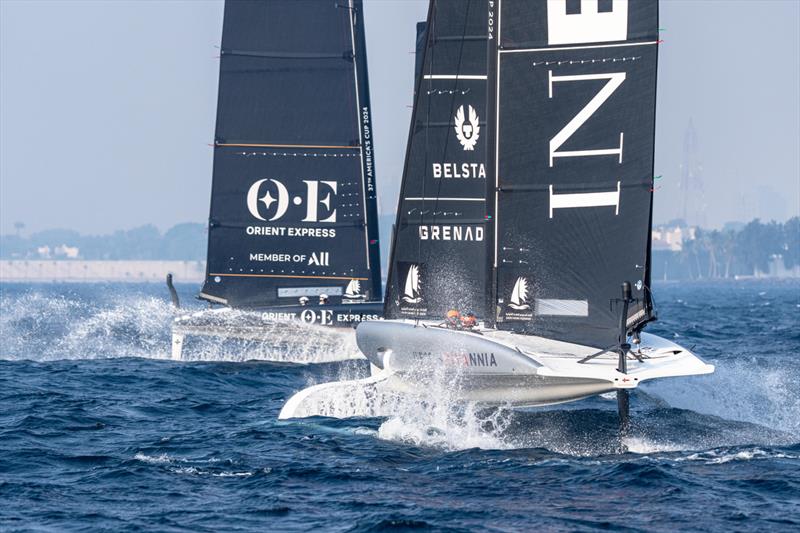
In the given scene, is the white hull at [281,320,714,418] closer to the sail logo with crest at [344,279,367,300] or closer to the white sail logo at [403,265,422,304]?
the white sail logo at [403,265,422,304]

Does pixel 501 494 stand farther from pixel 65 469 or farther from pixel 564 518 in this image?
pixel 65 469

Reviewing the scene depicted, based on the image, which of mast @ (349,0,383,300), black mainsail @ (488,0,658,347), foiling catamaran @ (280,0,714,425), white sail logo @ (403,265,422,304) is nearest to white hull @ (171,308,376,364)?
mast @ (349,0,383,300)

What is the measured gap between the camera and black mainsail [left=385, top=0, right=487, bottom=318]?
1855cm

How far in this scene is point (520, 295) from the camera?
1619cm

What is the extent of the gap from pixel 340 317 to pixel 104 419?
946 cm

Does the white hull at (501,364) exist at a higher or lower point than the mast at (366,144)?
lower

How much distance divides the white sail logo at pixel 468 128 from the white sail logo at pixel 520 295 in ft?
13.8

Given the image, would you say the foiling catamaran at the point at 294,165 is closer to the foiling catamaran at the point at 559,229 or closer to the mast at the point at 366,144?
the mast at the point at 366,144

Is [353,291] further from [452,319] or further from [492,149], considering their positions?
[492,149]

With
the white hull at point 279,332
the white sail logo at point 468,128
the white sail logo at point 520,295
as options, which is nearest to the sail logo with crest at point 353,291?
the white hull at point 279,332

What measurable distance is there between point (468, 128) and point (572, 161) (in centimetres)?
432

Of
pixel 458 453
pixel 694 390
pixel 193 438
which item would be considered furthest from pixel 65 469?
pixel 694 390

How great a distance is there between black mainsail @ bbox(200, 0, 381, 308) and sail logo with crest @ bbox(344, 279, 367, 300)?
22mm

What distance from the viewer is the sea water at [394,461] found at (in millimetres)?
11602
